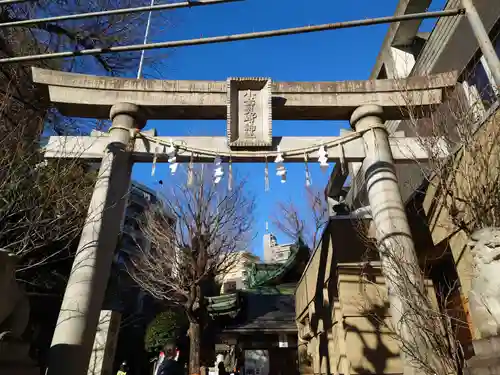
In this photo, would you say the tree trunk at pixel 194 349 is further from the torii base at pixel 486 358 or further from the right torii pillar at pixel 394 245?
the torii base at pixel 486 358

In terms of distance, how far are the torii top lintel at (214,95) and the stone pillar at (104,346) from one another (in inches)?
202

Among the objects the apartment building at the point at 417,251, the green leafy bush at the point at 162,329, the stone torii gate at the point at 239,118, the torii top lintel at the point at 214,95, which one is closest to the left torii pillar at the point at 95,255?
the stone torii gate at the point at 239,118

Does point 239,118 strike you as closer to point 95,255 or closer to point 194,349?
point 95,255

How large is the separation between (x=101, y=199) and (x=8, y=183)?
1.98 m

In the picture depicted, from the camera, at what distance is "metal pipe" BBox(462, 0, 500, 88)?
17.7 ft

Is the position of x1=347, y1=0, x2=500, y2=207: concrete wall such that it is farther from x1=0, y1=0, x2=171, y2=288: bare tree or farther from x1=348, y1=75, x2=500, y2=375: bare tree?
x1=0, y1=0, x2=171, y2=288: bare tree

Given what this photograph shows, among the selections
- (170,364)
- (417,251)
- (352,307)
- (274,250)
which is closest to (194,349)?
(352,307)

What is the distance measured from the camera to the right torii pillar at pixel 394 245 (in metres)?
5.46

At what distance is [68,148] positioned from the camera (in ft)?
25.4

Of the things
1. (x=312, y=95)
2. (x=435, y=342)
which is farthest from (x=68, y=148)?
(x=435, y=342)

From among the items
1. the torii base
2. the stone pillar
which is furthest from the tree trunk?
the torii base

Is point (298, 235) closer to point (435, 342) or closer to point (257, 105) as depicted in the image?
point (257, 105)

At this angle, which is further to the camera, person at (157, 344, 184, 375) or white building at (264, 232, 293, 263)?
white building at (264, 232, 293, 263)

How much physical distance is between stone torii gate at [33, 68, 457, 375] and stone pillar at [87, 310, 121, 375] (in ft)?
A: 9.58
